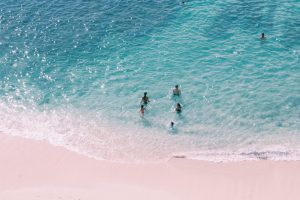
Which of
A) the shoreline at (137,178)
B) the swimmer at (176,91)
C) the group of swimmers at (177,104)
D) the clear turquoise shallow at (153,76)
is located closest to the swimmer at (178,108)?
the group of swimmers at (177,104)

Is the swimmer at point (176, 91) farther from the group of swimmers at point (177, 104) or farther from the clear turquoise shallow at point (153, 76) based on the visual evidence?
the clear turquoise shallow at point (153, 76)

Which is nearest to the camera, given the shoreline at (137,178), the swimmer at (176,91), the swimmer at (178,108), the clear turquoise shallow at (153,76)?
the shoreline at (137,178)

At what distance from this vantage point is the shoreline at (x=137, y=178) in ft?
91.2

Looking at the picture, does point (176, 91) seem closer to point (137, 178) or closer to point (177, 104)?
point (177, 104)

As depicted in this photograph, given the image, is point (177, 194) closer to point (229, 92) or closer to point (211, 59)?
point (229, 92)

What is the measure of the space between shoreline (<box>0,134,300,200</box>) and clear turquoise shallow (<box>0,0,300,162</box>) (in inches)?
46.2

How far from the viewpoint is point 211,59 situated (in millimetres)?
41594

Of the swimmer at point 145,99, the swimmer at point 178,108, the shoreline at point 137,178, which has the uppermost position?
the swimmer at point 145,99

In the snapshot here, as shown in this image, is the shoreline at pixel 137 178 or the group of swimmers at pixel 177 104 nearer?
the shoreline at pixel 137 178

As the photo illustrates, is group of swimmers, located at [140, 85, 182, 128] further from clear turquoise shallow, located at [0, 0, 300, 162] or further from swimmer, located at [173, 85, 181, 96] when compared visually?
clear turquoise shallow, located at [0, 0, 300, 162]

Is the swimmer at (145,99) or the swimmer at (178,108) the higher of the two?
the swimmer at (145,99)

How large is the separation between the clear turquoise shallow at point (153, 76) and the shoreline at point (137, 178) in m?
1.17

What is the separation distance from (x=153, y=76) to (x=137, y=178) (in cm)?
1314

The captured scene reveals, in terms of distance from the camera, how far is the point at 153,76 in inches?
1574
